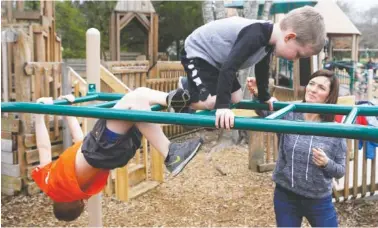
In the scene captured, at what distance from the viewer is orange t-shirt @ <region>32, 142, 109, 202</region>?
219 cm

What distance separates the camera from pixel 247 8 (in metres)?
6.02

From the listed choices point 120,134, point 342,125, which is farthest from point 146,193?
point 342,125

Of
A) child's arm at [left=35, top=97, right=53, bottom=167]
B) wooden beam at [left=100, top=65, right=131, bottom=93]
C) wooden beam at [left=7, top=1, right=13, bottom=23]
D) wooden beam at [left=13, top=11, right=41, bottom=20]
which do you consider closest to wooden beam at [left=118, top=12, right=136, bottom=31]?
wooden beam at [left=13, top=11, right=41, bottom=20]

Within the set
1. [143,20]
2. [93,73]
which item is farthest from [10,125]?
[143,20]

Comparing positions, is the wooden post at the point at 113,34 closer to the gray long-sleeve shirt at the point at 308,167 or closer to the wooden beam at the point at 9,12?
the wooden beam at the point at 9,12

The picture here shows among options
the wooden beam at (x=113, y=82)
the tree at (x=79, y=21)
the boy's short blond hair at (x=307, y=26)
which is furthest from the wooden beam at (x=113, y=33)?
the boy's short blond hair at (x=307, y=26)

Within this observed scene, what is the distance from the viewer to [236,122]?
1.46 m

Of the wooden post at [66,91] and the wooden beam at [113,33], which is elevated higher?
the wooden beam at [113,33]

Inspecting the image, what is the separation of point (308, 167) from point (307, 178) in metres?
0.06

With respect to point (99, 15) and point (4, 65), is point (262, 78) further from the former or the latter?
point (99, 15)

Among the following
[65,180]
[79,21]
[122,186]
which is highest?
[79,21]

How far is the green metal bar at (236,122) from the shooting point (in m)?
1.25

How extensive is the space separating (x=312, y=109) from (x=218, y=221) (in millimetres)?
2044

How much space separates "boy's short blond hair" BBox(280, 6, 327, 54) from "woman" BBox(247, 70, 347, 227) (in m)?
0.56
